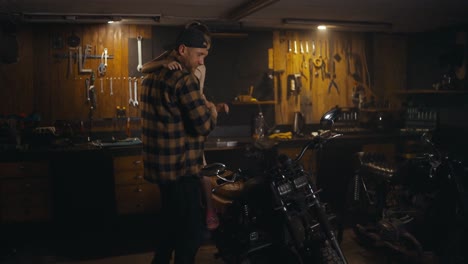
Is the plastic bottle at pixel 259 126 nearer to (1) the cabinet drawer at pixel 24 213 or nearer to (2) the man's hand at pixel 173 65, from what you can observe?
(1) the cabinet drawer at pixel 24 213

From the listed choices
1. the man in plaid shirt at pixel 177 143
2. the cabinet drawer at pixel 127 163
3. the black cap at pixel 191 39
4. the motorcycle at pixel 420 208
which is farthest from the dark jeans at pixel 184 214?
the cabinet drawer at pixel 127 163

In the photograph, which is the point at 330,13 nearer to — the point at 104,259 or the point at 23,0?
the point at 23,0

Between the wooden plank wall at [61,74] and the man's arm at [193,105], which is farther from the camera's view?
the wooden plank wall at [61,74]

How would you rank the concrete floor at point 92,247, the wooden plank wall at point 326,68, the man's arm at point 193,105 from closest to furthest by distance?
1. the man's arm at point 193,105
2. the concrete floor at point 92,247
3. the wooden plank wall at point 326,68

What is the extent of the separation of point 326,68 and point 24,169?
373 cm

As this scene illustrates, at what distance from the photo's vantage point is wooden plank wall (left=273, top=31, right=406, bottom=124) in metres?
5.40

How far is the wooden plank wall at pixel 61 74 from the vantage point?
4.57 meters

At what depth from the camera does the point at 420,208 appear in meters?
3.30

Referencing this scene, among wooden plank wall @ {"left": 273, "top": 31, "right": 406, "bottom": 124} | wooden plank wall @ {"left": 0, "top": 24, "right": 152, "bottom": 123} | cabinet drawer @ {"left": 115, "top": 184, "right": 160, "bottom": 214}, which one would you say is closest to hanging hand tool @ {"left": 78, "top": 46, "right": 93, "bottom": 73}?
wooden plank wall @ {"left": 0, "top": 24, "right": 152, "bottom": 123}

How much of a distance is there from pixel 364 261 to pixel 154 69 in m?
2.31

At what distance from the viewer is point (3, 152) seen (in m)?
4.06

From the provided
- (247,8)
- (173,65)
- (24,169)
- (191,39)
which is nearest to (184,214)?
(173,65)

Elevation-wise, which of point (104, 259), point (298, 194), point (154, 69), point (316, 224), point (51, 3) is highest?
point (51, 3)

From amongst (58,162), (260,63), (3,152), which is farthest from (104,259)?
(260,63)
